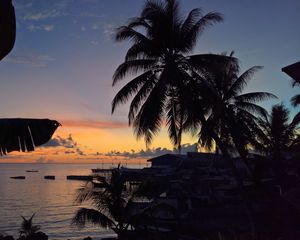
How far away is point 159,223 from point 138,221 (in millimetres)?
14968

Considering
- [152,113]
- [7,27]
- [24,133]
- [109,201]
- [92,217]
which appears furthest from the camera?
[152,113]

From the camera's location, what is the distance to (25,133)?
8.35m

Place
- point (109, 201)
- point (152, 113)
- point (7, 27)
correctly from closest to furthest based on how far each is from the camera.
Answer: point (7, 27) → point (109, 201) → point (152, 113)

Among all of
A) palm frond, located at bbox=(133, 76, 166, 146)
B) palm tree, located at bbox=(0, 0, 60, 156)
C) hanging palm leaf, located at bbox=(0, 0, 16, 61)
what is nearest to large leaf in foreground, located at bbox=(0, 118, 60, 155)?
palm tree, located at bbox=(0, 0, 60, 156)

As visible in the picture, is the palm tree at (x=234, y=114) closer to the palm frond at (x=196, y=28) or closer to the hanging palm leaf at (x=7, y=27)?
the palm frond at (x=196, y=28)

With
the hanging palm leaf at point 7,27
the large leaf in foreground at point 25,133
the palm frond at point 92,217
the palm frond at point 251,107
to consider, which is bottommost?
the palm frond at point 92,217

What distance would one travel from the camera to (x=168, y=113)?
21.0 m

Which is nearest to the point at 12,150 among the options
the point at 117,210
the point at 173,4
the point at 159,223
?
the point at 117,210

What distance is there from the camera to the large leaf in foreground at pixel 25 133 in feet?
26.9

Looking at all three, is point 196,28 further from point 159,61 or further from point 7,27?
point 7,27

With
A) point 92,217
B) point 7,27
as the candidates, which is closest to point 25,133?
point 7,27

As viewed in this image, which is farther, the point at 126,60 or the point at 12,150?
the point at 126,60

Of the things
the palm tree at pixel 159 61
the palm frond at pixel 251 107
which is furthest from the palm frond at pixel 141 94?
the palm frond at pixel 251 107

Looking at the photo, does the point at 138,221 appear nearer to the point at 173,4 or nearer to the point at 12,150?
the point at 12,150
